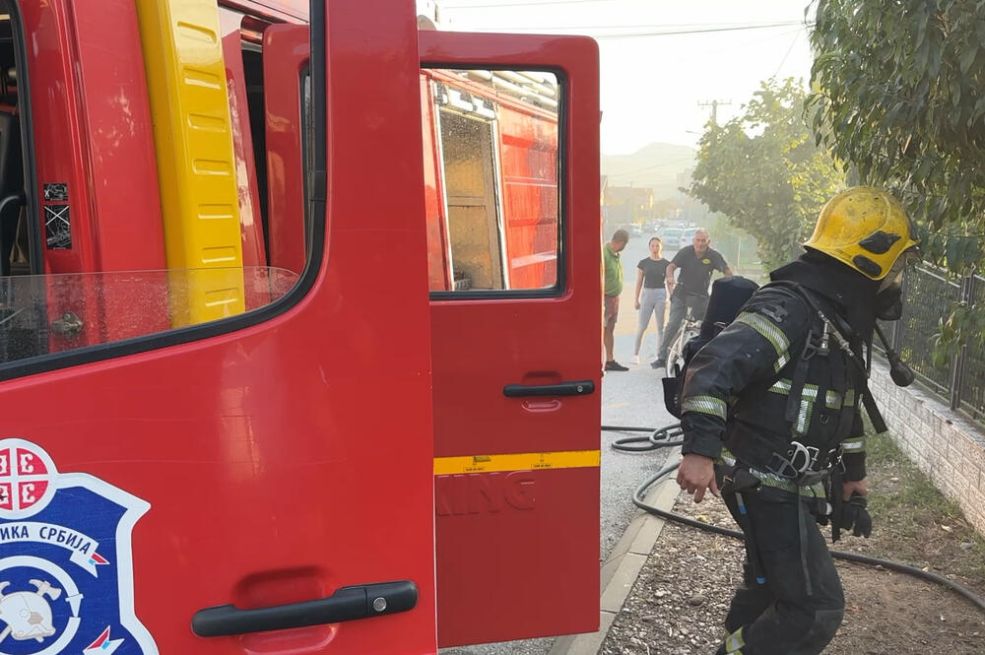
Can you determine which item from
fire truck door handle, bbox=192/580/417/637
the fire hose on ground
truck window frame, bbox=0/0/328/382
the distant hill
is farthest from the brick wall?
the distant hill

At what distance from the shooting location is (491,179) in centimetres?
317

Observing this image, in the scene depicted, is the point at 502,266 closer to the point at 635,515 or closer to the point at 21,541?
the point at 21,541

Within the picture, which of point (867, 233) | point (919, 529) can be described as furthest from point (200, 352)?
point (919, 529)

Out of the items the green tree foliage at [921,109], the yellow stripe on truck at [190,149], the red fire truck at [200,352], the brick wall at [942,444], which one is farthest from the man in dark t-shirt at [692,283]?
the yellow stripe on truck at [190,149]

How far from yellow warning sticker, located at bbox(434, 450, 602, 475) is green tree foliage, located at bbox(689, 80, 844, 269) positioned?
12519 mm

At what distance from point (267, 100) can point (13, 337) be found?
97 cm

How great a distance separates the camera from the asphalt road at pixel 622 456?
3924mm

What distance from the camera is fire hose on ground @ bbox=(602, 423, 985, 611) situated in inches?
166

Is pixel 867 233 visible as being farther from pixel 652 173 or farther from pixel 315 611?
pixel 652 173

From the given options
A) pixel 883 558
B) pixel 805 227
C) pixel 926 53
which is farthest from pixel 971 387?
pixel 805 227

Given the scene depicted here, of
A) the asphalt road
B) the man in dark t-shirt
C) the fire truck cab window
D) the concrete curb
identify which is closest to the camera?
the fire truck cab window

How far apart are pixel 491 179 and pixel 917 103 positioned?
1.48 m

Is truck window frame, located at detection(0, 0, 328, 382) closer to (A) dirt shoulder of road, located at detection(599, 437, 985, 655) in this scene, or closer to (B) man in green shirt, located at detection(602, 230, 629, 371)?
(A) dirt shoulder of road, located at detection(599, 437, 985, 655)

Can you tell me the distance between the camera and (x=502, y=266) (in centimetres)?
Result: 304
